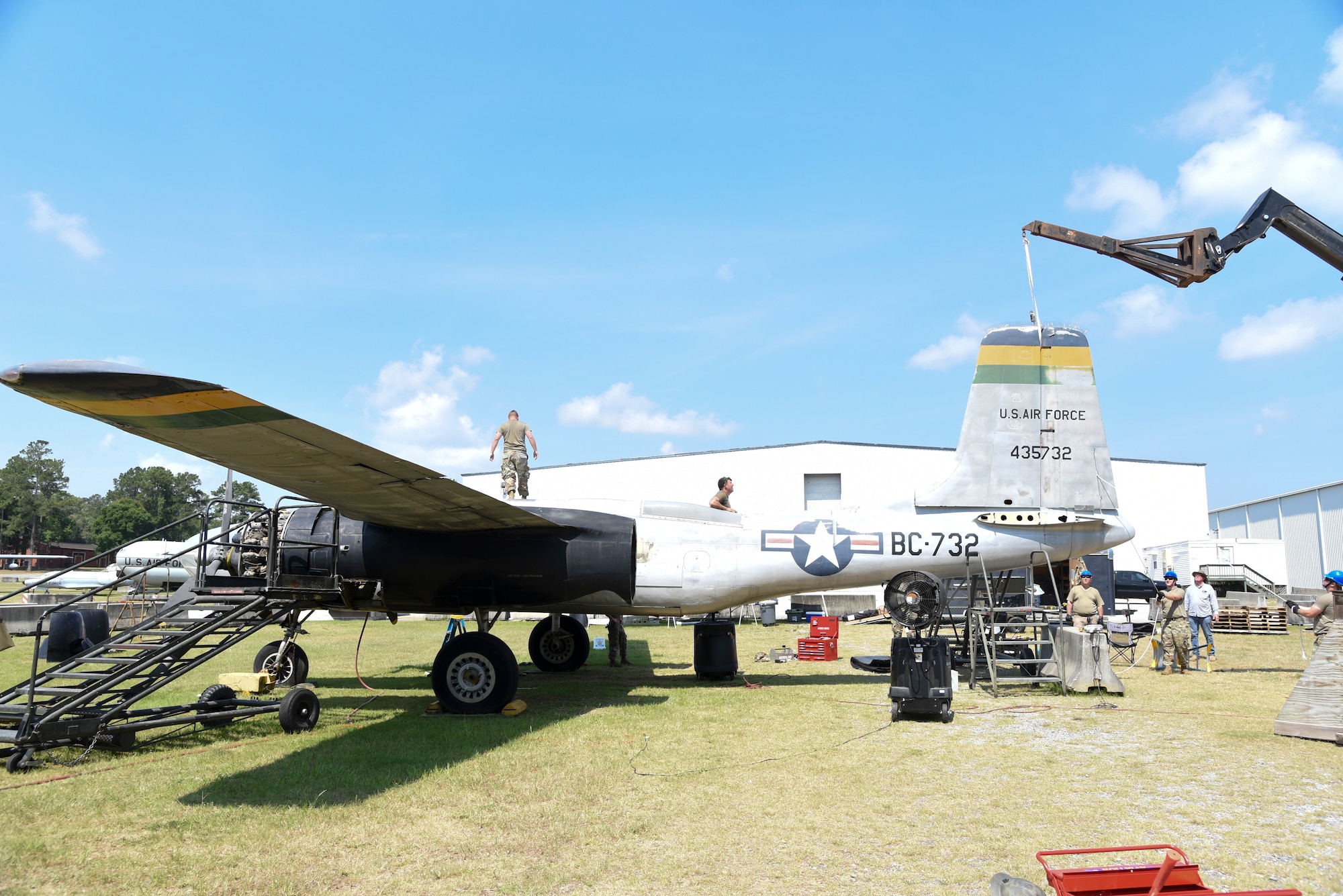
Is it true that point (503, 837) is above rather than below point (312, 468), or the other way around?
below

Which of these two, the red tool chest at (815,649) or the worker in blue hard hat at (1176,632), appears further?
the red tool chest at (815,649)

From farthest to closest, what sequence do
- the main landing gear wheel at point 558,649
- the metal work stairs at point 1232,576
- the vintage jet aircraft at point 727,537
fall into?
the metal work stairs at point 1232,576 → the main landing gear wheel at point 558,649 → the vintage jet aircraft at point 727,537

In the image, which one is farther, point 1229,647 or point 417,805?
point 1229,647

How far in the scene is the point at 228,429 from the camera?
6504mm

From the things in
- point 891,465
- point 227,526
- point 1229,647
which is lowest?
point 1229,647

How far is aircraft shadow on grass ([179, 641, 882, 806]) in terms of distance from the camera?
611cm

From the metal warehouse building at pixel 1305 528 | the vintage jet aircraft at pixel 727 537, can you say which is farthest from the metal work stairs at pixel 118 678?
the metal warehouse building at pixel 1305 528

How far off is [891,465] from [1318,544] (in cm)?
2911

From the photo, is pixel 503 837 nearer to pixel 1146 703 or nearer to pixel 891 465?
pixel 1146 703

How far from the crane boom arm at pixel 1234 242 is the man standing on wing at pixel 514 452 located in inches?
350

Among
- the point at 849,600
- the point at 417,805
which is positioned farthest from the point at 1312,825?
the point at 849,600

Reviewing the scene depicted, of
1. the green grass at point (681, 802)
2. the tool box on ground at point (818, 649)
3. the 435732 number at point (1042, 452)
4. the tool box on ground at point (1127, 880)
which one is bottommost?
the green grass at point (681, 802)

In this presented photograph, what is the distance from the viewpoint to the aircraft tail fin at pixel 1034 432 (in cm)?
1132

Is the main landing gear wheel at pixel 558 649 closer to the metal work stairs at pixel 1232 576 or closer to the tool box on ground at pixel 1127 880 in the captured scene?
the tool box on ground at pixel 1127 880
